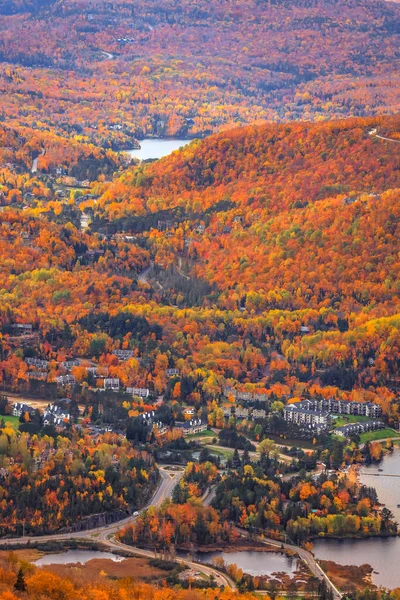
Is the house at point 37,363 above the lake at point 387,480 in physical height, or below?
below

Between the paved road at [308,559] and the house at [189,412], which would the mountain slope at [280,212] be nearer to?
the house at [189,412]

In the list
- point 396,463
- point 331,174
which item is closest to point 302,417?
point 396,463

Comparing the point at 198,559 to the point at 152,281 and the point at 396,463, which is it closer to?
the point at 396,463

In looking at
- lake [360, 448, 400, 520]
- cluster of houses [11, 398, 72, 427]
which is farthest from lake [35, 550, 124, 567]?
cluster of houses [11, 398, 72, 427]

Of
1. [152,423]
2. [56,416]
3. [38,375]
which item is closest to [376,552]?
[152,423]

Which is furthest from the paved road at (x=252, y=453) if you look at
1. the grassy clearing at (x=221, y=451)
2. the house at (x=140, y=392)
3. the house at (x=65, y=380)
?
the house at (x=65, y=380)

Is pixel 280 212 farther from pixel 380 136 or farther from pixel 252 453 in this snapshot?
pixel 252 453
